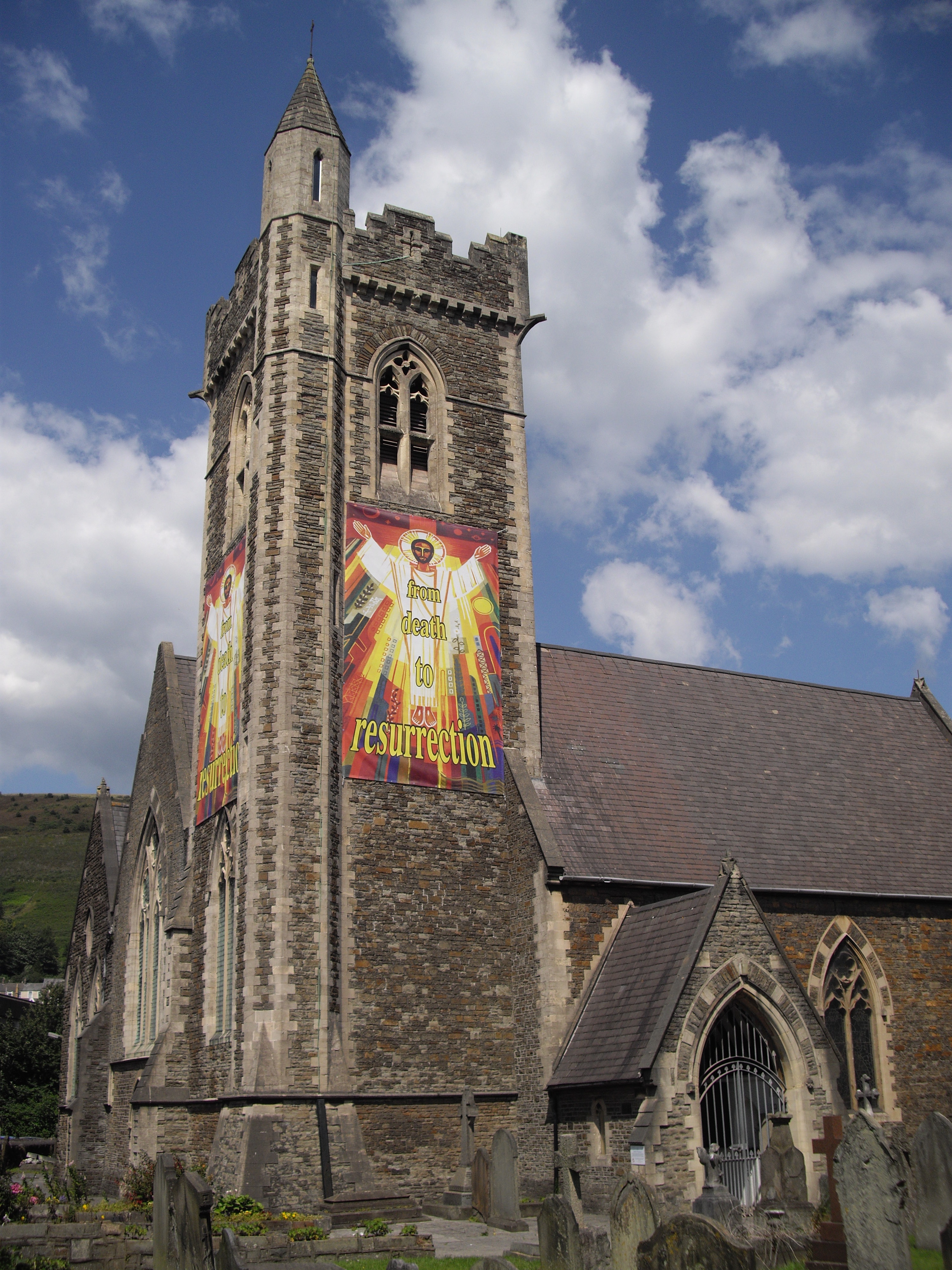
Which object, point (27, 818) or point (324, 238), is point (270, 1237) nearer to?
point (324, 238)

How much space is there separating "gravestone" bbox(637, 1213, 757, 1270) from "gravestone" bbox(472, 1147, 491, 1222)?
277 inches

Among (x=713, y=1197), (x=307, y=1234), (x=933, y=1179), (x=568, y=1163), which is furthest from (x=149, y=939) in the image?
(x=933, y=1179)

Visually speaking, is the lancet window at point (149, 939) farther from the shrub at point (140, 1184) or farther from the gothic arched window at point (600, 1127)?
the gothic arched window at point (600, 1127)

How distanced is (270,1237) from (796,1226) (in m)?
5.67

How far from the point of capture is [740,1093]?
16281 mm

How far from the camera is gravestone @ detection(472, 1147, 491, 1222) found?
15.9 meters

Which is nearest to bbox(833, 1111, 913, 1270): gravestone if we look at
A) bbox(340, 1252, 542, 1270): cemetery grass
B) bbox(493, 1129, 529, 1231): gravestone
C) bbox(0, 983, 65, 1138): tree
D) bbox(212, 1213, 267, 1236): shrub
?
bbox(340, 1252, 542, 1270): cemetery grass

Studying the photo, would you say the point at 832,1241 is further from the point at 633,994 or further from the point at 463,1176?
the point at 463,1176

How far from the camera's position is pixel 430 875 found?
19375 millimetres

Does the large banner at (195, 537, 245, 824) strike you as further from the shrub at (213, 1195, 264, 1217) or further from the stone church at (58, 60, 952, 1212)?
the shrub at (213, 1195, 264, 1217)

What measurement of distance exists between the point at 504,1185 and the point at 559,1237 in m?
5.30

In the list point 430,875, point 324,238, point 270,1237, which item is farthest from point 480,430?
point 270,1237

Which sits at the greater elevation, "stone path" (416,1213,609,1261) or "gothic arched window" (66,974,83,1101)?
"gothic arched window" (66,974,83,1101)

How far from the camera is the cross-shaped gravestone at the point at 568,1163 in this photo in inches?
657
